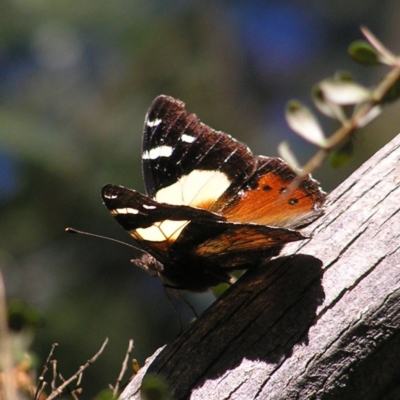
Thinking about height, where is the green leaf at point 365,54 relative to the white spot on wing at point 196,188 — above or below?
above

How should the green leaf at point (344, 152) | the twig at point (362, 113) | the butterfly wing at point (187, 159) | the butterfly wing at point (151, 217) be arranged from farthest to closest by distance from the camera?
the butterfly wing at point (187, 159)
the butterfly wing at point (151, 217)
the green leaf at point (344, 152)
the twig at point (362, 113)

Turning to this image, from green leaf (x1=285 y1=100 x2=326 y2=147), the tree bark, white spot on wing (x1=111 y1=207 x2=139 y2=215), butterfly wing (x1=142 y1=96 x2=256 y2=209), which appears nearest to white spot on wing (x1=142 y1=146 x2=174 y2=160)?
butterfly wing (x1=142 y1=96 x2=256 y2=209)

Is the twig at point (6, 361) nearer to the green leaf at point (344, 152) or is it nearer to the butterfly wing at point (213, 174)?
the green leaf at point (344, 152)

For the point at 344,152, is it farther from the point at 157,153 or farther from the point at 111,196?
the point at 157,153

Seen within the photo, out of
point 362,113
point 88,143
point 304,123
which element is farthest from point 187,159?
point 88,143

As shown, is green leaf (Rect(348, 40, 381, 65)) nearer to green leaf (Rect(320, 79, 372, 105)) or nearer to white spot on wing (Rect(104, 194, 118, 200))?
green leaf (Rect(320, 79, 372, 105))

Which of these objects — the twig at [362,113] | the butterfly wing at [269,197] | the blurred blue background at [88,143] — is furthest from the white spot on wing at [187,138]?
the blurred blue background at [88,143]
